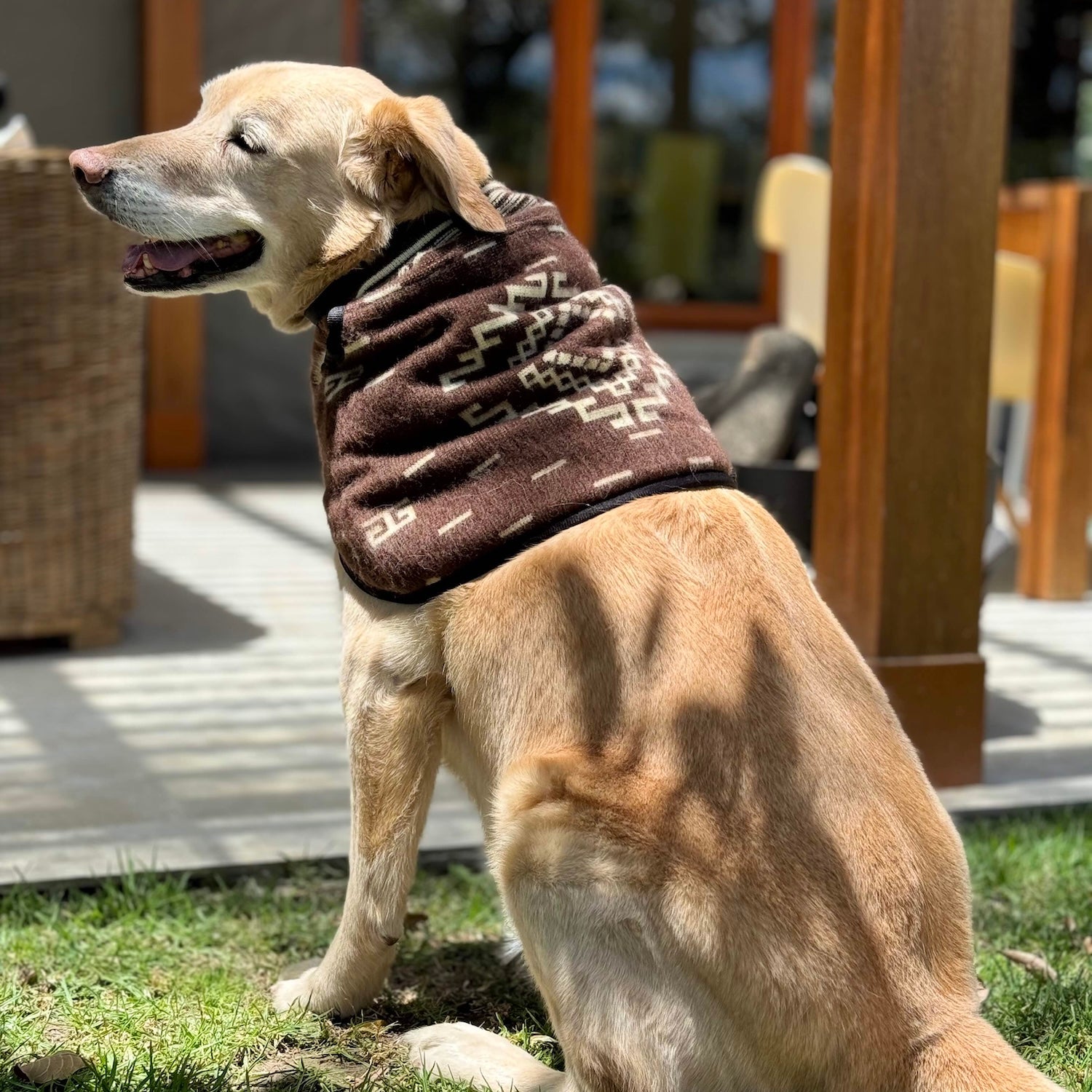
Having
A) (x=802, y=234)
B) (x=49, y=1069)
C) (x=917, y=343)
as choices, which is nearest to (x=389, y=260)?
(x=49, y=1069)

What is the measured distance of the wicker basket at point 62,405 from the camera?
3916 millimetres

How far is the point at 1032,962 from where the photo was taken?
2.56 metres

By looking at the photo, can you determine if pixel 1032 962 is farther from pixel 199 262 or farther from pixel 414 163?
pixel 199 262

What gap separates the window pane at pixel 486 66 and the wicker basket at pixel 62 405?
463 cm

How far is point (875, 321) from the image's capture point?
326 cm

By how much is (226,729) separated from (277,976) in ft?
4.17

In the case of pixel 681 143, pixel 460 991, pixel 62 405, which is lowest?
pixel 460 991

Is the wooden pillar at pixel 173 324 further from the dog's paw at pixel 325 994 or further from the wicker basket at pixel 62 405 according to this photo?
the dog's paw at pixel 325 994

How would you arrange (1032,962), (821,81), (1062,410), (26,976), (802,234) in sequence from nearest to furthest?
1. (26,976)
2. (1032,962)
3. (1062,410)
4. (802,234)
5. (821,81)

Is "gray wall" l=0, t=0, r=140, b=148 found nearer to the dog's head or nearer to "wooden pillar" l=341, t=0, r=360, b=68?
"wooden pillar" l=341, t=0, r=360, b=68

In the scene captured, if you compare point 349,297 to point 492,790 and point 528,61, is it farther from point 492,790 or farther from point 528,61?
point 528,61

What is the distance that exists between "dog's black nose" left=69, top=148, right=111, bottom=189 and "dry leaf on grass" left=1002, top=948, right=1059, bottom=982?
2.04m

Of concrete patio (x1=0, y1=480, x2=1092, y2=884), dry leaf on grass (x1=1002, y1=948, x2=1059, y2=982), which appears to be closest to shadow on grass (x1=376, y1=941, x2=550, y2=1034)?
concrete patio (x1=0, y1=480, x2=1092, y2=884)

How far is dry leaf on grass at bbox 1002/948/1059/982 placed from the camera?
2.51m
